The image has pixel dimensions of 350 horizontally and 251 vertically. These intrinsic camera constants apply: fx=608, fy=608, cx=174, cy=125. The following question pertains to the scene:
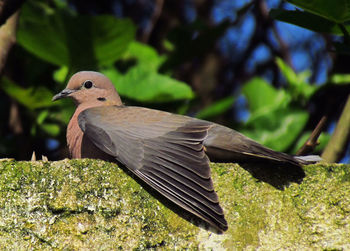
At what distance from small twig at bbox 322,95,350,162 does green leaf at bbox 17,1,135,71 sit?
5.29 feet

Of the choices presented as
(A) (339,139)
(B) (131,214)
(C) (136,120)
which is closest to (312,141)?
(A) (339,139)

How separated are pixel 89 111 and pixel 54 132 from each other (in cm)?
83

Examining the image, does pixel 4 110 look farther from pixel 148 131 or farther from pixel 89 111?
pixel 148 131

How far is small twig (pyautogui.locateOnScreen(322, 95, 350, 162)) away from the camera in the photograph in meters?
3.35

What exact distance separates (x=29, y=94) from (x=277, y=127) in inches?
68.5

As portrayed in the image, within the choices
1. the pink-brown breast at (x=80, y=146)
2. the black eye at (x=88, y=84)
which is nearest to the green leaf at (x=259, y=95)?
the black eye at (x=88, y=84)

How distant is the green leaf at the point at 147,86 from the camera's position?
4.18 m

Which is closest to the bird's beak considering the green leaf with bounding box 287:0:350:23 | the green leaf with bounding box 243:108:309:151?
the green leaf with bounding box 243:108:309:151

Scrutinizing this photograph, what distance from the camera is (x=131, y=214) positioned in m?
2.38

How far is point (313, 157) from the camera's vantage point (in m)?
2.96

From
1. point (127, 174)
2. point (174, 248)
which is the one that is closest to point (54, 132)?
point (127, 174)

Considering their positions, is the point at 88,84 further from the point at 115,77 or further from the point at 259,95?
the point at 259,95

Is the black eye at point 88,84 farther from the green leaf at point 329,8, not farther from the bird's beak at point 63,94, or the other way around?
the green leaf at point 329,8

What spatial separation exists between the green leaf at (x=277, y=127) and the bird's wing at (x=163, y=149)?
44.7 inches
